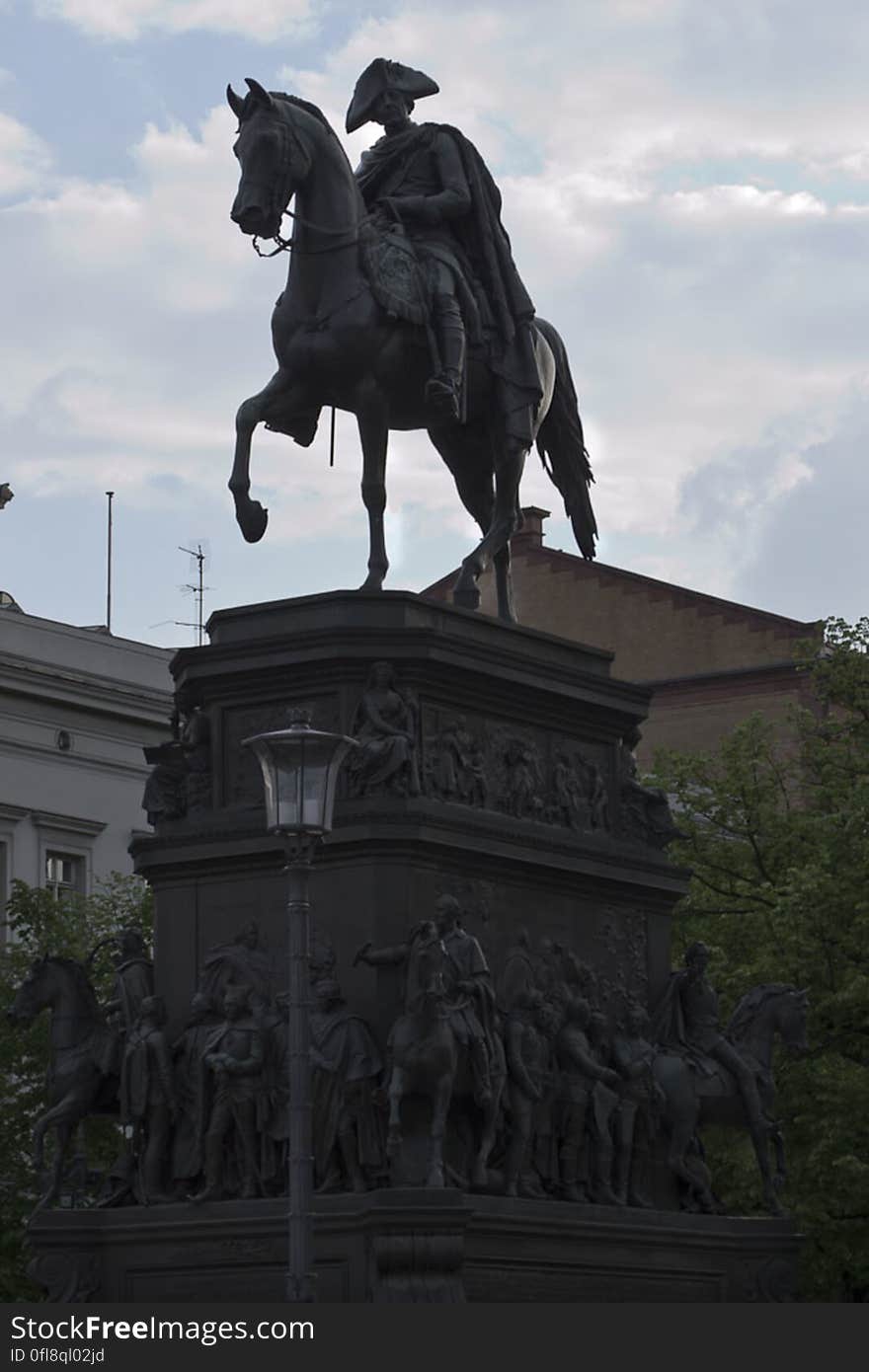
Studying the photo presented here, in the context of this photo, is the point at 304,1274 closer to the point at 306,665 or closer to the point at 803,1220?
the point at 306,665

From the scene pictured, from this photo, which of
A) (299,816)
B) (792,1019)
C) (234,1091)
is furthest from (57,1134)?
(792,1019)

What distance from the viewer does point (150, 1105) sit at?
73.8ft

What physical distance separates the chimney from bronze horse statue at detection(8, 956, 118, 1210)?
48.7 meters

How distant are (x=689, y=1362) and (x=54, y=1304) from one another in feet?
13.3

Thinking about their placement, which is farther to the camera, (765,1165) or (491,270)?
(491,270)

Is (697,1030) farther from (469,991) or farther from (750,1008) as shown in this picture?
(469,991)

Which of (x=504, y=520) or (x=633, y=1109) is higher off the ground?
(x=504, y=520)

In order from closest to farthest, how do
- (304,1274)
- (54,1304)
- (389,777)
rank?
1. (304,1274)
2. (54,1304)
3. (389,777)

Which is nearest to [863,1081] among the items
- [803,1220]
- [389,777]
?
[803,1220]

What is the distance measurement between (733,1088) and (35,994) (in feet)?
17.6

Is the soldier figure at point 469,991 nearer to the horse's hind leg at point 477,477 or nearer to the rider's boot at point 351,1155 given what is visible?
the rider's boot at point 351,1155

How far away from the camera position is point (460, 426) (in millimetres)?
25812

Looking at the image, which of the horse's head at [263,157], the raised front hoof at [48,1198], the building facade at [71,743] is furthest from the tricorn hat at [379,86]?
the building facade at [71,743]

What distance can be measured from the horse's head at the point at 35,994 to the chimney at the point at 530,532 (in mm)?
48648
